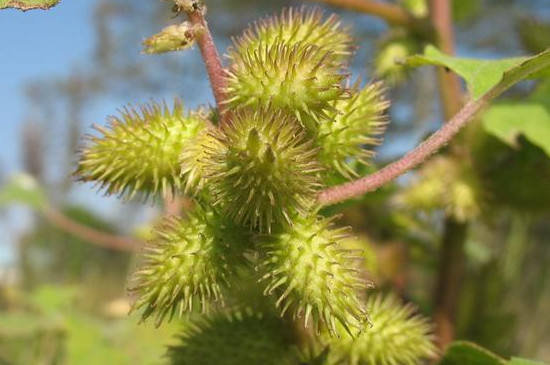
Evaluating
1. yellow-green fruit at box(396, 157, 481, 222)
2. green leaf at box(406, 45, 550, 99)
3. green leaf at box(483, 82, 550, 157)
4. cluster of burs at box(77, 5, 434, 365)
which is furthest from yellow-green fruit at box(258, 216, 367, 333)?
yellow-green fruit at box(396, 157, 481, 222)

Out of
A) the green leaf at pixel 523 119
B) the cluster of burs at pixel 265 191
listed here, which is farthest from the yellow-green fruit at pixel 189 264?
the green leaf at pixel 523 119

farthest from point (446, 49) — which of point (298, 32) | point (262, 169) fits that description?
point (262, 169)

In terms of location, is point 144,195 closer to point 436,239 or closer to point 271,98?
point 271,98

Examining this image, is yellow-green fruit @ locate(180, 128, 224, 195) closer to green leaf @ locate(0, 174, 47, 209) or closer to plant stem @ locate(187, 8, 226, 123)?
plant stem @ locate(187, 8, 226, 123)

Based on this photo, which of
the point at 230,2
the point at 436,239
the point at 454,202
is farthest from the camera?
the point at 230,2

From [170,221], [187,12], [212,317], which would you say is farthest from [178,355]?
[187,12]

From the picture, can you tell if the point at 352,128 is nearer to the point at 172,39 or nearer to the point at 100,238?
the point at 172,39
